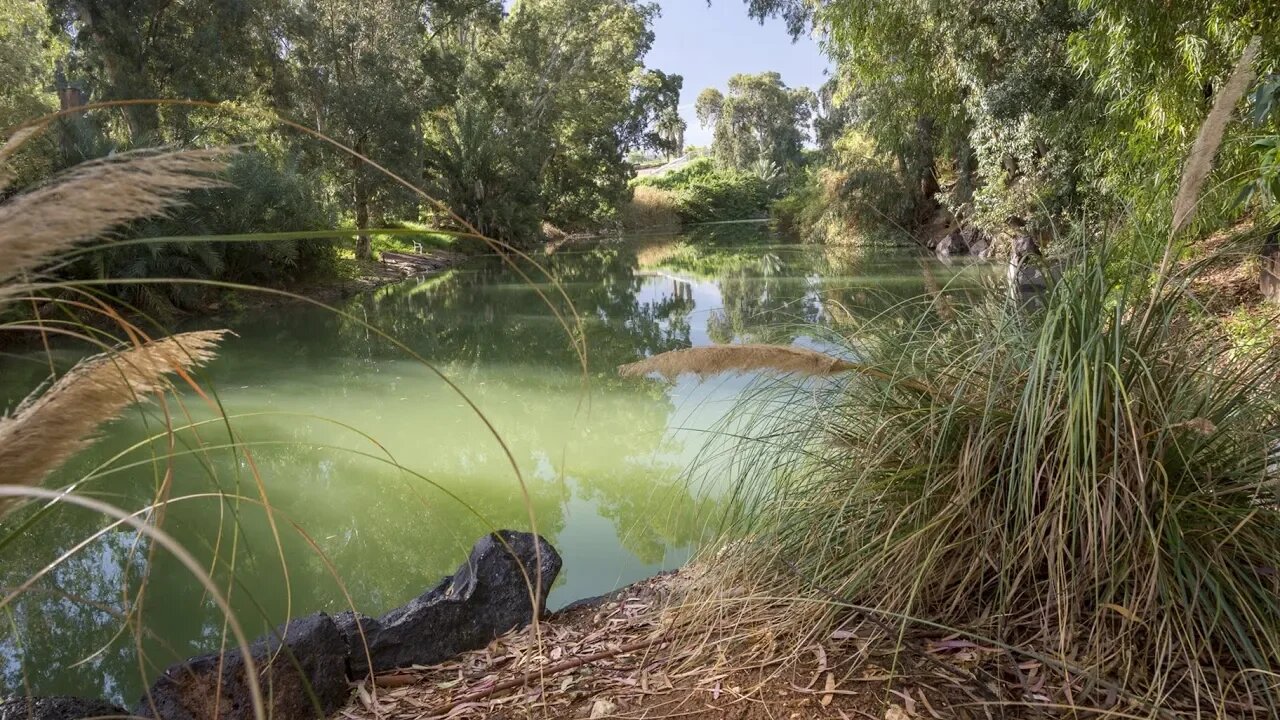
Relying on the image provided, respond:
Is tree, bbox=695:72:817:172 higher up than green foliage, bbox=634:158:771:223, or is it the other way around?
tree, bbox=695:72:817:172

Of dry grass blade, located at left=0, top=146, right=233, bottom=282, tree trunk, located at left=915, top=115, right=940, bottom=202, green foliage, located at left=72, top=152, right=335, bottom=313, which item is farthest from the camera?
tree trunk, located at left=915, top=115, right=940, bottom=202

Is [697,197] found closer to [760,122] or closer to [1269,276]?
[760,122]

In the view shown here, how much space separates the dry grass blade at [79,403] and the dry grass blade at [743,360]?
0.76 metres

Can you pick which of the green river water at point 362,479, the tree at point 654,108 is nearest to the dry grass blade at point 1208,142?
the green river water at point 362,479

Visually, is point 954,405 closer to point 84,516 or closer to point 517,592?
point 517,592

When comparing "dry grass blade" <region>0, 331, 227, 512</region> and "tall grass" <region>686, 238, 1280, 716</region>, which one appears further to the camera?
"tall grass" <region>686, 238, 1280, 716</region>

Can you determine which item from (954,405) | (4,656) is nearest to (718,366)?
(954,405)

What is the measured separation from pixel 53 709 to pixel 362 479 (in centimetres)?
282

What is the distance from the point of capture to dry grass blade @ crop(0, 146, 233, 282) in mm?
551

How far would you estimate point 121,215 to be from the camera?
1.97 feet

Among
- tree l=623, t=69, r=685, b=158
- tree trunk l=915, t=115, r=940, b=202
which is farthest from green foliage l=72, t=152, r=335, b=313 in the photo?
tree l=623, t=69, r=685, b=158

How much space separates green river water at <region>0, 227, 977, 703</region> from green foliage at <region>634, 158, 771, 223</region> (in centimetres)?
A: 3036

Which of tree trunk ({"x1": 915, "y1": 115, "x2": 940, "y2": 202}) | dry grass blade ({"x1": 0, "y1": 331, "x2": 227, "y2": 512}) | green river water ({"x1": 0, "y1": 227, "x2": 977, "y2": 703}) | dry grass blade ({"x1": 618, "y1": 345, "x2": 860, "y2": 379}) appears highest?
tree trunk ({"x1": 915, "y1": 115, "x2": 940, "y2": 202})

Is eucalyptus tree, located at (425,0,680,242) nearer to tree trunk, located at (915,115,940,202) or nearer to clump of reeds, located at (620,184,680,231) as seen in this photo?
clump of reeds, located at (620,184,680,231)
